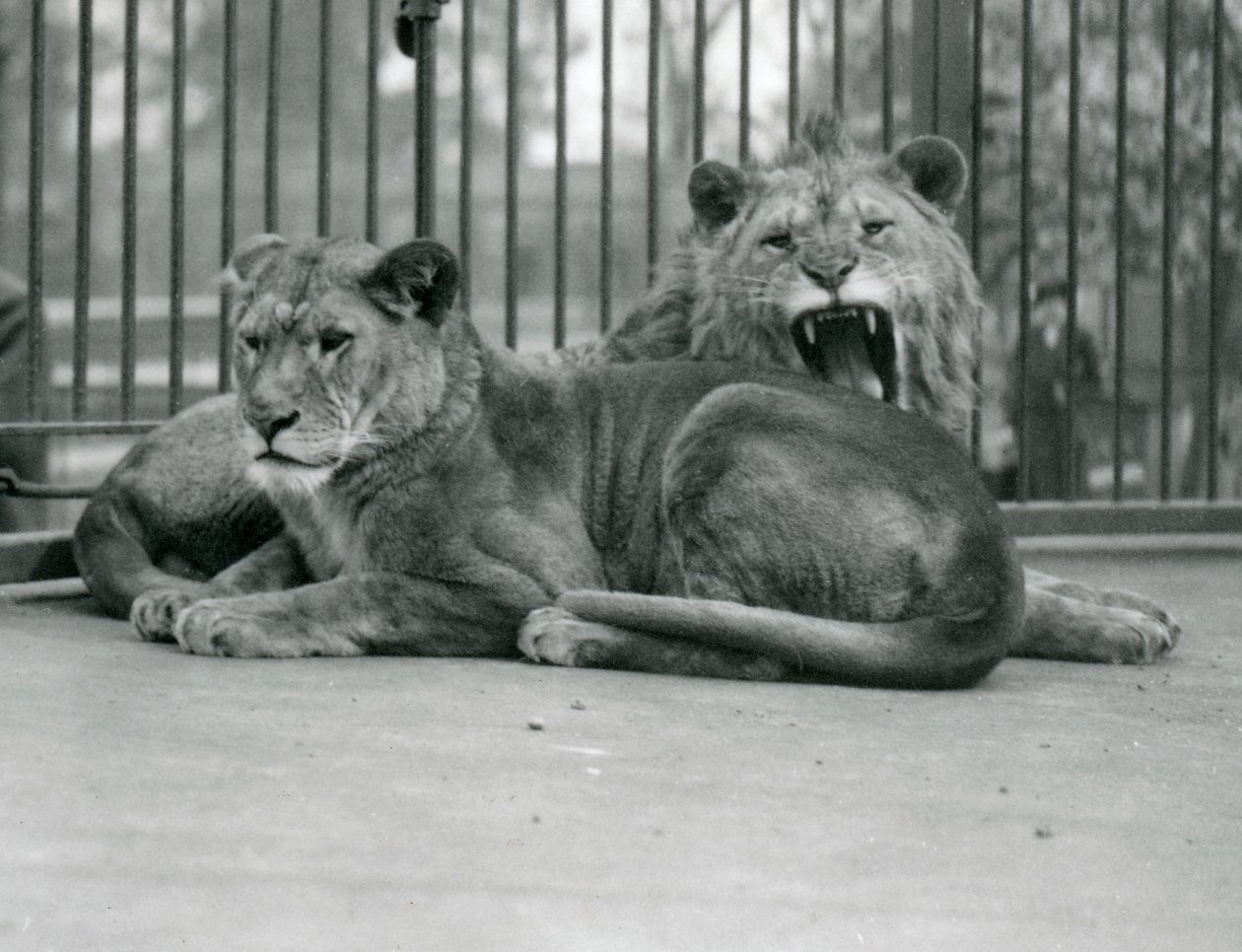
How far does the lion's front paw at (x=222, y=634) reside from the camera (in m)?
4.34

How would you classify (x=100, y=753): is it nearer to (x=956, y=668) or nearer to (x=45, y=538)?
(x=956, y=668)

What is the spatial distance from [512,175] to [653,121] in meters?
0.53

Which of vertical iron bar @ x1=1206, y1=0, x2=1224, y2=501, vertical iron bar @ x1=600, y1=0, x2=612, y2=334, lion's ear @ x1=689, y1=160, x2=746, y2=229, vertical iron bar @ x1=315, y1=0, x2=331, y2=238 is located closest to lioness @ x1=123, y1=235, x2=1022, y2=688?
lion's ear @ x1=689, y1=160, x2=746, y2=229

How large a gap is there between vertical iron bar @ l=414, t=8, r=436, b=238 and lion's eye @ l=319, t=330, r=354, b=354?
1656 millimetres

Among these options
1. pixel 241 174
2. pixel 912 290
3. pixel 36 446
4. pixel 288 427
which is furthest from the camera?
pixel 241 174

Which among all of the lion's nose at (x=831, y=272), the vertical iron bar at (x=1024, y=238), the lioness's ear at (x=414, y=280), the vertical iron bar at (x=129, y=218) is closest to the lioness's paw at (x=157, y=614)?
the lioness's ear at (x=414, y=280)

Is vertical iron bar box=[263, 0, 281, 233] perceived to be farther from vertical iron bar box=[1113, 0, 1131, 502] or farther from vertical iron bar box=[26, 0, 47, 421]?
vertical iron bar box=[1113, 0, 1131, 502]

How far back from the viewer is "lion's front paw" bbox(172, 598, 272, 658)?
14.2ft

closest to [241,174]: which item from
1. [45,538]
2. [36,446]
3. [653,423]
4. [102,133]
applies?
[102,133]

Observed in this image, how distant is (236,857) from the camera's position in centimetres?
264

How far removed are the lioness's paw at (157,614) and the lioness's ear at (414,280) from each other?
0.85 metres

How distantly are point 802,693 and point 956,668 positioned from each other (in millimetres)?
360

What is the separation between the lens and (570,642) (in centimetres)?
434

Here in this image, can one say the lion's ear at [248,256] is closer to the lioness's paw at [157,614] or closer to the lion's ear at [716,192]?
the lioness's paw at [157,614]
